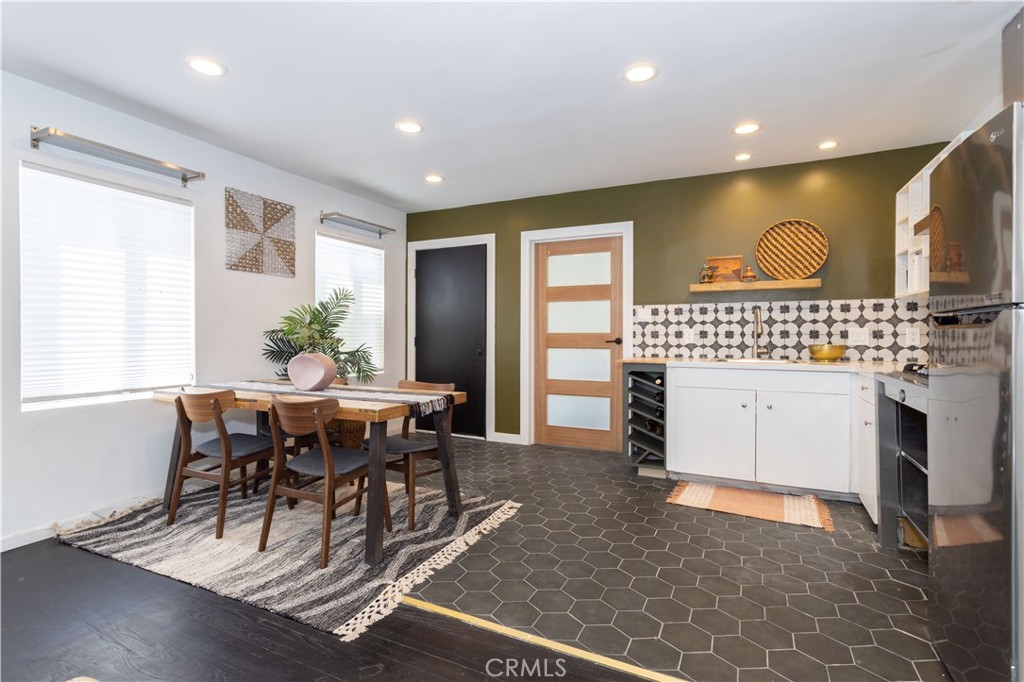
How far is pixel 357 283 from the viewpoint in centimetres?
508

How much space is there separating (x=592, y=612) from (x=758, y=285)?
3.06 metres

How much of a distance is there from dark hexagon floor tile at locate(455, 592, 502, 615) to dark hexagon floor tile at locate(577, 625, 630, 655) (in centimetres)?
41

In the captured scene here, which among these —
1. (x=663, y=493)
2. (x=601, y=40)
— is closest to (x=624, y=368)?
(x=663, y=493)

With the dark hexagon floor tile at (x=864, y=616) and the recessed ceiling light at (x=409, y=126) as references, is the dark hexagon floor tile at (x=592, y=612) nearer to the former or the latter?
the dark hexagon floor tile at (x=864, y=616)

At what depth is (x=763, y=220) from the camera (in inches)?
161

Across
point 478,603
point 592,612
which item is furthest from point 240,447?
point 592,612

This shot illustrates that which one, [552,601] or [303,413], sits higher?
[303,413]

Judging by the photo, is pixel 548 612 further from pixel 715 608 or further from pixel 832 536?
pixel 832 536

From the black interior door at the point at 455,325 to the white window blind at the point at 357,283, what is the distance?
507 millimetres

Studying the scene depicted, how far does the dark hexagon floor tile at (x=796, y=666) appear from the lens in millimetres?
1625

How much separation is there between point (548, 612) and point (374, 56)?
2.78m

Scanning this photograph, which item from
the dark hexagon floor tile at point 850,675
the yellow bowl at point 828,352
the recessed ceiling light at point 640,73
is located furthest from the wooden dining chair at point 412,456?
the yellow bowl at point 828,352

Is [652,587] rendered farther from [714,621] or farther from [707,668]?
[707,668]

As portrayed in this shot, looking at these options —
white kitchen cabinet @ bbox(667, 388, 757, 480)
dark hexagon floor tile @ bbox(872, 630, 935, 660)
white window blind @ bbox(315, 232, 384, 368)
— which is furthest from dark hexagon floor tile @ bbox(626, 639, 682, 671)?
white window blind @ bbox(315, 232, 384, 368)
